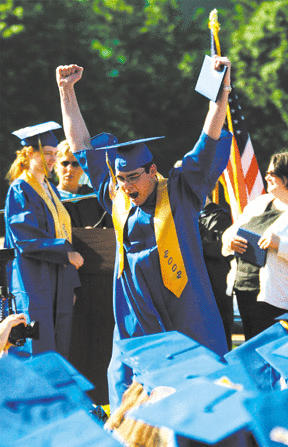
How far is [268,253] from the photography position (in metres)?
4.14

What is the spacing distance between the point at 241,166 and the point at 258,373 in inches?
168

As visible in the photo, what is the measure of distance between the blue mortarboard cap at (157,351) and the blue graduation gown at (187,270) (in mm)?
1286

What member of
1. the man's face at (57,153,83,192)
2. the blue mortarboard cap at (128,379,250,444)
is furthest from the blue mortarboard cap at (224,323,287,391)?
the man's face at (57,153,83,192)

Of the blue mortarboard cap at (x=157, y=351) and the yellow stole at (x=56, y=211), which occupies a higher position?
the blue mortarboard cap at (x=157, y=351)

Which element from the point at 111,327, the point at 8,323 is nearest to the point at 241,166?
the point at 111,327

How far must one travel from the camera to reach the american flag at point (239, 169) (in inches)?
A: 231

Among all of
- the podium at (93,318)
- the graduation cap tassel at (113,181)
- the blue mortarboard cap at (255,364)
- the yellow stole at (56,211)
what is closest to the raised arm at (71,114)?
the graduation cap tassel at (113,181)

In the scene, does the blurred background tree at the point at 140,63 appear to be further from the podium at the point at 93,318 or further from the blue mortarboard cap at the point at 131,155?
the blue mortarboard cap at the point at 131,155

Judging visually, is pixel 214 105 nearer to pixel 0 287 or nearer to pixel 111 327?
→ pixel 0 287

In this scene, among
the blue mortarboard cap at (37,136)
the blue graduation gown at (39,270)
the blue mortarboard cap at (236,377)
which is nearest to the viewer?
the blue mortarboard cap at (236,377)

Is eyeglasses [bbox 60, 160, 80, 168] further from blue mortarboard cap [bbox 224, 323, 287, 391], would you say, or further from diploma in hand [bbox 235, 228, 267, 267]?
blue mortarboard cap [bbox 224, 323, 287, 391]

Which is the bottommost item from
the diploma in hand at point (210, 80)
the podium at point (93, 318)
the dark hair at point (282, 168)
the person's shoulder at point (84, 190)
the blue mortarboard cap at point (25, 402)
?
the podium at point (93, 318)

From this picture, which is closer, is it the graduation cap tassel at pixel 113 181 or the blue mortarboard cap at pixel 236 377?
the blue mortarboard cap at pixel 236 377

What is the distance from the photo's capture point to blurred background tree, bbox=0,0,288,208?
22.8 metres
